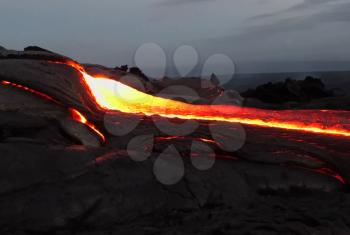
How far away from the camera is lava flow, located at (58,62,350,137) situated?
910cm

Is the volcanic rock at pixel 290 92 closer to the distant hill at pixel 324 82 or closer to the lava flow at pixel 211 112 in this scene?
the distant hill at pixel 324 82

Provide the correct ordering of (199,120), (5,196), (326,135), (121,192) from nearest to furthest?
(5,196), (121,192), (326,135), (199,120)

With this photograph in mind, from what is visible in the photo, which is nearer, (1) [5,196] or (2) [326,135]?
(1) [5,196]

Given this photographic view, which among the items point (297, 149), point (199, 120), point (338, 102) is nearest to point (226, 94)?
point (338, 102)

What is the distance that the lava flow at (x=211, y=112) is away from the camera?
9102 millimetres

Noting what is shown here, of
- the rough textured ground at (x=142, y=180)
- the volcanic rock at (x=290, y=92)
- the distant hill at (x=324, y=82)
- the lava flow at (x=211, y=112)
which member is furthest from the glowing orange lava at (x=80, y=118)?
the distant hill at (x=324, y=82)

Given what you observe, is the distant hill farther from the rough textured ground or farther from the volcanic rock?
the rough textured ground

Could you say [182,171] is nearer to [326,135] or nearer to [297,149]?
[297,149]

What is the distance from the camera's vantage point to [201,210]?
580cm

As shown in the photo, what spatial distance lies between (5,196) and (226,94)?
557 inches

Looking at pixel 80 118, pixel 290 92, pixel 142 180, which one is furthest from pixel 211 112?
pixel 290 92

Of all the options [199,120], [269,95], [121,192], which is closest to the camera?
[121,192]

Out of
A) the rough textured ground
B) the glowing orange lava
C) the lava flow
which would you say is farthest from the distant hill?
the glowing orange lava

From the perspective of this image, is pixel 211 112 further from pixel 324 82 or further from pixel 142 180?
pixel 324 82
